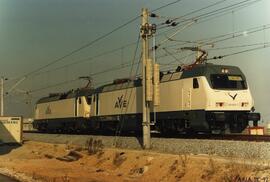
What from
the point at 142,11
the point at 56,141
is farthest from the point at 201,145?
the point at 56,141

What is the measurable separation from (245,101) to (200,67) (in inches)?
126

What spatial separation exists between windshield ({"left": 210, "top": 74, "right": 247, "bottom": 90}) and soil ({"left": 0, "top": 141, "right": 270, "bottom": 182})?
6.21 meters

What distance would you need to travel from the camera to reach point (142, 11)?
26.9 m

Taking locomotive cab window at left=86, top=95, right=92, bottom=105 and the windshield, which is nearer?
the windshield

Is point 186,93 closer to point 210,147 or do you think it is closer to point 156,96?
point 156,96

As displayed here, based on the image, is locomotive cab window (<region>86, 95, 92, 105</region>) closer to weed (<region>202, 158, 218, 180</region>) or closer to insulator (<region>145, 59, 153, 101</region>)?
insulator (<region>145, 59, 153, 101</region>)

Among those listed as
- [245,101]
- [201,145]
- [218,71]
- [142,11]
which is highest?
[142,11]

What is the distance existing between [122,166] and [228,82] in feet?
27.2

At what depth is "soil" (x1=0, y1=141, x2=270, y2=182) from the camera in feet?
53.5

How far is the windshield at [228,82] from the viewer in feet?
90.7

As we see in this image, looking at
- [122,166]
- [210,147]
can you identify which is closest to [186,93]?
[122,166]

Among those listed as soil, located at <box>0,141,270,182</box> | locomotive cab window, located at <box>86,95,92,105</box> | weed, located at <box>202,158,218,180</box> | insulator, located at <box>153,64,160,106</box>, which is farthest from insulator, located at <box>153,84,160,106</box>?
locomotive cab window, located at <box>86,95,92,105</box>

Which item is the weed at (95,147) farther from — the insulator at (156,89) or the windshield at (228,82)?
the windshield at (228,82)

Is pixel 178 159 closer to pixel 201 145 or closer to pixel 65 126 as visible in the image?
pixel 201 145
